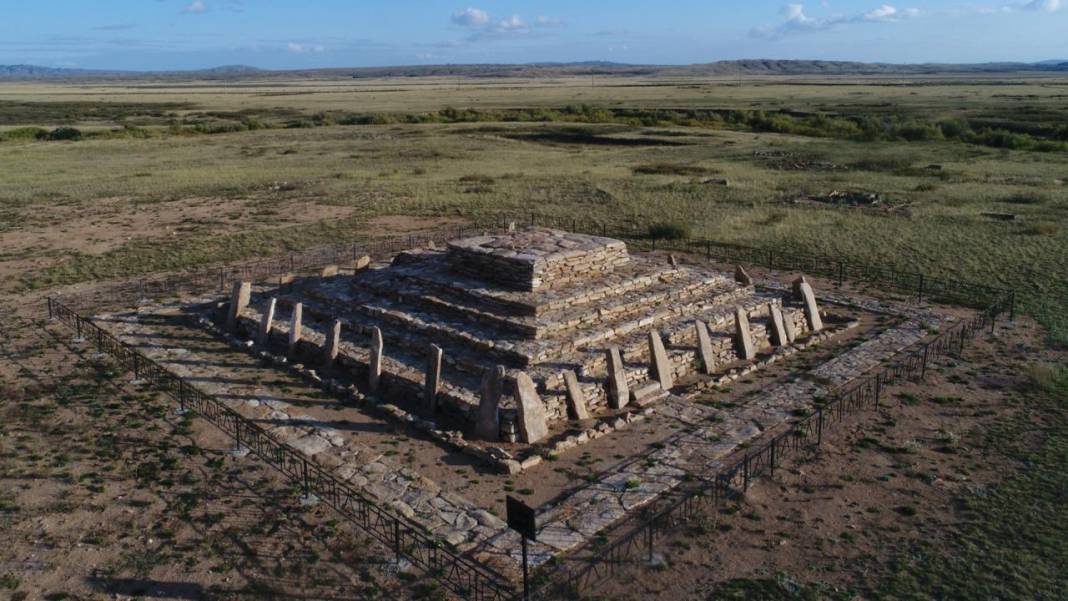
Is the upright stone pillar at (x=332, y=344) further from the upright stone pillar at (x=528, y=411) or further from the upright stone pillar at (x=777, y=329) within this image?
the upright stone pillar at (x=777, y=329)

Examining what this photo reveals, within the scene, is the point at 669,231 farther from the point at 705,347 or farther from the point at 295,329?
the point at 295,329

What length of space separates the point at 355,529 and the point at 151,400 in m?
7.23

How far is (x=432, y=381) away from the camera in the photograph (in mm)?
15805

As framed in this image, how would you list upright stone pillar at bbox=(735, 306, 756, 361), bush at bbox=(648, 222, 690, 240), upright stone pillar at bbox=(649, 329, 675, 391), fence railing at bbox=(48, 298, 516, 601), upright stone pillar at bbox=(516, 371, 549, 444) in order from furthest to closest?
bush at bbox=(648, 222, 690, 240), upright stone pillar at bbox=(735, 306, 756, 361), upright stone pillar at bbox=(649, 329, 675, 391), upright stone pillar at bbox=(516, 371, 549, 444), fence railing at bbox=(48, 298, 516, 601)

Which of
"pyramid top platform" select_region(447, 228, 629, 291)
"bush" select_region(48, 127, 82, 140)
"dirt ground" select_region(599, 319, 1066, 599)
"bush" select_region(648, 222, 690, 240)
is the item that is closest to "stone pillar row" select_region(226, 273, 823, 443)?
"pyramid top platform" select_region(447, 228, 629, 291)

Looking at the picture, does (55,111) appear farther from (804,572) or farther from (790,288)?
(804,572)

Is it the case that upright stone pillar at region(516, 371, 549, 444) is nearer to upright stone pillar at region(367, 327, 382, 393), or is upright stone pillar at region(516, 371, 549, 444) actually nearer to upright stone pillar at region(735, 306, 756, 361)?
upright stone pillar at region(367, 327, 382, 393)

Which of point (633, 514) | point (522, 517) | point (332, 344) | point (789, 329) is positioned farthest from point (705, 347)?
point (522, 517)

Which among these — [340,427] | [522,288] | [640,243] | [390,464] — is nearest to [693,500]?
[390,464]

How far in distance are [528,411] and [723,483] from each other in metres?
3.74

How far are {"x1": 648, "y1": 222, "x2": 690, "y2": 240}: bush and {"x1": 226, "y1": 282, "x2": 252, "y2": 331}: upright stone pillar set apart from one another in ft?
56.2

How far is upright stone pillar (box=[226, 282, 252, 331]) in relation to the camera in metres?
21.3

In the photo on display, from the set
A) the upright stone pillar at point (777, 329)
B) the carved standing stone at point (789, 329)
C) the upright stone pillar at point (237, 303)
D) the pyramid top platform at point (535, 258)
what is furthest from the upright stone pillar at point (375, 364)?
the carved standing stone at point (789, 329)

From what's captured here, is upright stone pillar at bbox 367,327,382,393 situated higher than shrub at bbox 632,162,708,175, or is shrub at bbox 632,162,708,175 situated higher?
shrub at bbox 632,162,708,175
